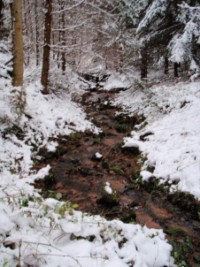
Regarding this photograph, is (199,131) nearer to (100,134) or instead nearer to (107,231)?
(100,134)

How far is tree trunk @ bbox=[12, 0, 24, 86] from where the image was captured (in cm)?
767

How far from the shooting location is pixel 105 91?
20.6 meters

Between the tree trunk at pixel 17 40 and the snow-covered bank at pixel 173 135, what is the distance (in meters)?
4.28

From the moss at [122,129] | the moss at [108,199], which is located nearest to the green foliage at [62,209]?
the moss at [108,199]

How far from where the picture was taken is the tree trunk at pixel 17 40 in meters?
7.67

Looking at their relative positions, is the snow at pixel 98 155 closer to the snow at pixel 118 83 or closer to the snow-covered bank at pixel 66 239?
the snow-covered bank at pixel 66 239

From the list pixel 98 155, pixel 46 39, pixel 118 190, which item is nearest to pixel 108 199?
pixel 118 190

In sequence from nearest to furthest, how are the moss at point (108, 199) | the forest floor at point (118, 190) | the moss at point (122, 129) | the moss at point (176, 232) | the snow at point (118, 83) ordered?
the moss at point (176, 232)
the forest floor at point (118, 190)
the moss at point (108, 199)
the moss at point (122, 129)
the snow at point (118, 83)

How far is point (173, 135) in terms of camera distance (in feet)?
25.3

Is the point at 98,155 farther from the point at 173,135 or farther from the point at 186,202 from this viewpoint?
the point at 186,202

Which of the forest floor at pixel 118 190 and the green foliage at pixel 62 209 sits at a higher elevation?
the green foliage at pixel 62 209

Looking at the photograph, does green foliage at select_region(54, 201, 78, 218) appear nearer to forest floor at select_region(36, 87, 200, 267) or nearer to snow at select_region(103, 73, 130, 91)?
forest floor at select_region(36, 87, 200, 267)

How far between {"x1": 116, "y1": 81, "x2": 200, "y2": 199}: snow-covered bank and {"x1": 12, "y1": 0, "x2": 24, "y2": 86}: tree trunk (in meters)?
4.28

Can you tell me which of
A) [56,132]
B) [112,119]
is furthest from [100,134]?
[112,119]
